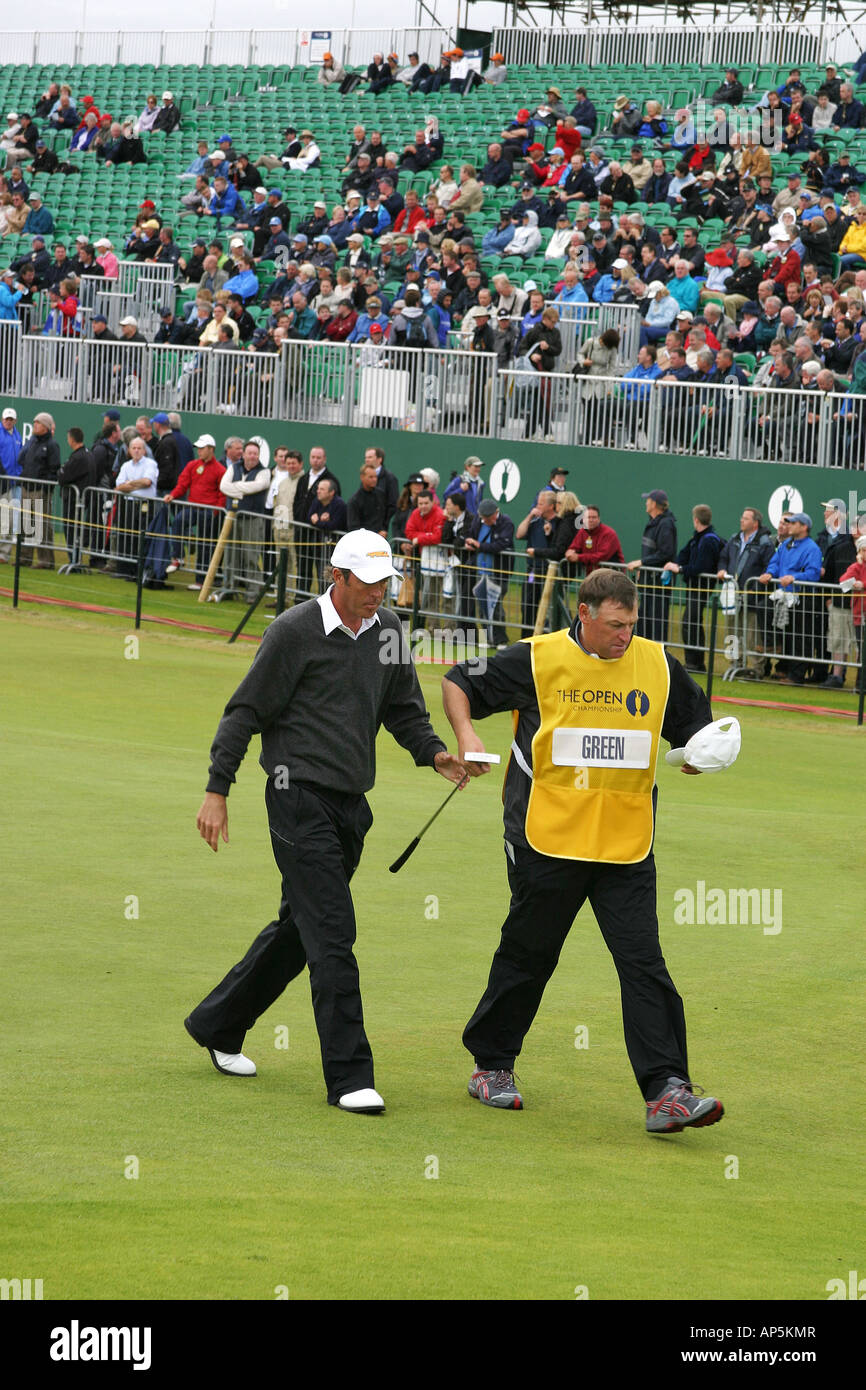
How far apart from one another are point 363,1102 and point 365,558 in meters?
2.01

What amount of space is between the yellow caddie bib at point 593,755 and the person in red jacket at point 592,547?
49.6 feet

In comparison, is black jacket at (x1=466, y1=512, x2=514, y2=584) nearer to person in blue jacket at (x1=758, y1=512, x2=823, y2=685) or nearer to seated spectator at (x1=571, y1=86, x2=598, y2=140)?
person in blue jacket at (x1=758, y1=512, x2=823, y2=685)

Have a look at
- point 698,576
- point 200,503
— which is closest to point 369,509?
point 200,503

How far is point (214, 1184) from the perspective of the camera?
586 cm

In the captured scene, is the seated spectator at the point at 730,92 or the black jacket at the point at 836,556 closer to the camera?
the black jacket at the point at 836,556

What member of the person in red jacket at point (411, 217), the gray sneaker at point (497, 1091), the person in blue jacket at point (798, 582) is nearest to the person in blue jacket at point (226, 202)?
the person in red jacket at point (411, 217)

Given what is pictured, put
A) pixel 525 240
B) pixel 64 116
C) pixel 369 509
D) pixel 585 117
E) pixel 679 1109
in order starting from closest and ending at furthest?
pixel 679 1109, pixel 369 509, pixel 525 240, pixel 585 117, pixel 64 116

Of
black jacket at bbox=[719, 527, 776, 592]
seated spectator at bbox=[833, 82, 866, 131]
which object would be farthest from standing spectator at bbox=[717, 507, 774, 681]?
seated spectator at bbox=[833, 82, 866, 131]

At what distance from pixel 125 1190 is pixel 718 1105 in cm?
219

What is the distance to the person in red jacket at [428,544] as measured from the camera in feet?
75.4

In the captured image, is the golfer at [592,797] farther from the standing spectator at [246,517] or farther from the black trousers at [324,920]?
the standing spectator at [246,517]

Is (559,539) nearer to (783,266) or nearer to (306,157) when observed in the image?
(783,266)

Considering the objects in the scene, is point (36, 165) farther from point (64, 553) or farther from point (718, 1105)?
point (718, 1105)

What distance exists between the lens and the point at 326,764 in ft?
23.0
